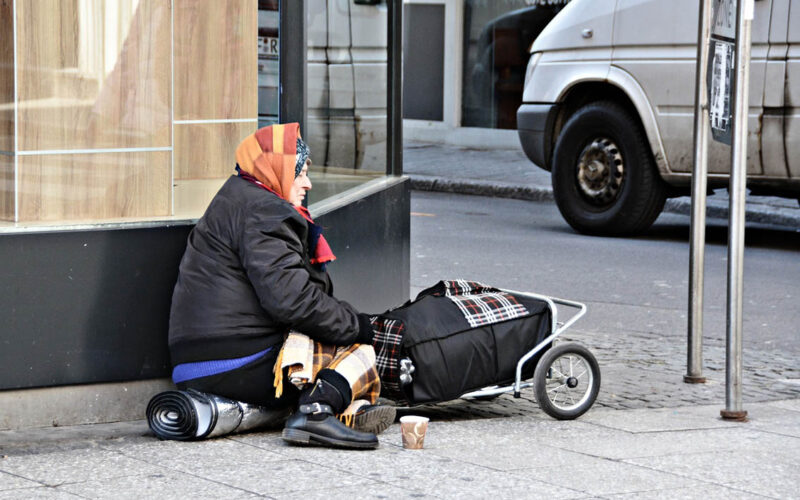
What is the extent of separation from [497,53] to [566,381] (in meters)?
13.7

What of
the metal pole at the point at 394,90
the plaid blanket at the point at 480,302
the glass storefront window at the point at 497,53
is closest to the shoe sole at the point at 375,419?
the plaid blanket at the point at 480,302

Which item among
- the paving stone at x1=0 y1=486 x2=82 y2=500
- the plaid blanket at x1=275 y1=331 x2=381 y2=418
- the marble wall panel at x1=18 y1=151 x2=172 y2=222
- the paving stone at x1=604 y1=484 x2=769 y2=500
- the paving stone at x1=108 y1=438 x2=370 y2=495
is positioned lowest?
the paving stone at x1=604 y1=484 x2=769 y2=500

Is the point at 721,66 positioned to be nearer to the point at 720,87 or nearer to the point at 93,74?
the point at 720,87

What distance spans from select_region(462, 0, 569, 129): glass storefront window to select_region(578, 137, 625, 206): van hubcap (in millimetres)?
6843

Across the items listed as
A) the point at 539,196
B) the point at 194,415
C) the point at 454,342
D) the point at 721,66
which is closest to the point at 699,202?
the point at 721,66

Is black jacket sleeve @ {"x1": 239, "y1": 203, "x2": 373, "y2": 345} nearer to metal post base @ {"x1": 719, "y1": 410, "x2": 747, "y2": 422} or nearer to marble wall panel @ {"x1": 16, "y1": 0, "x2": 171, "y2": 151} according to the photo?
marble wall panel @ {"x1": 16, "y1": 0, "x2": 171, "y2": 151}

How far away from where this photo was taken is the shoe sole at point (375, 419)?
4848 mm

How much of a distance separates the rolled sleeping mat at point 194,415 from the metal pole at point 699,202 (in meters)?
2.26

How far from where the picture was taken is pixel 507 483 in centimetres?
430

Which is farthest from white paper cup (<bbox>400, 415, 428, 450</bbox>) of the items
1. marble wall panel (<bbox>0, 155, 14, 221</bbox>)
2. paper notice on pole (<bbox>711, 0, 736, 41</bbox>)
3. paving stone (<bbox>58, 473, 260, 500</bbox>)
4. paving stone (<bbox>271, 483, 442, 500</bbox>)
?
paper notice on pole (<bbox>711, 0, 736, 41</bbox>)

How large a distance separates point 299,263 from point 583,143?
7070mm

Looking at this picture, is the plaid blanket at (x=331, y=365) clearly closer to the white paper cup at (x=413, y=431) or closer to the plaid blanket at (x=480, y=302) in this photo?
the white paper cup at (x=413, y=431)

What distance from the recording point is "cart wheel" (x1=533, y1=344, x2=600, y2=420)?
526cm

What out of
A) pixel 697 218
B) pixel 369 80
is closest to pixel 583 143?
pixel 369 80
